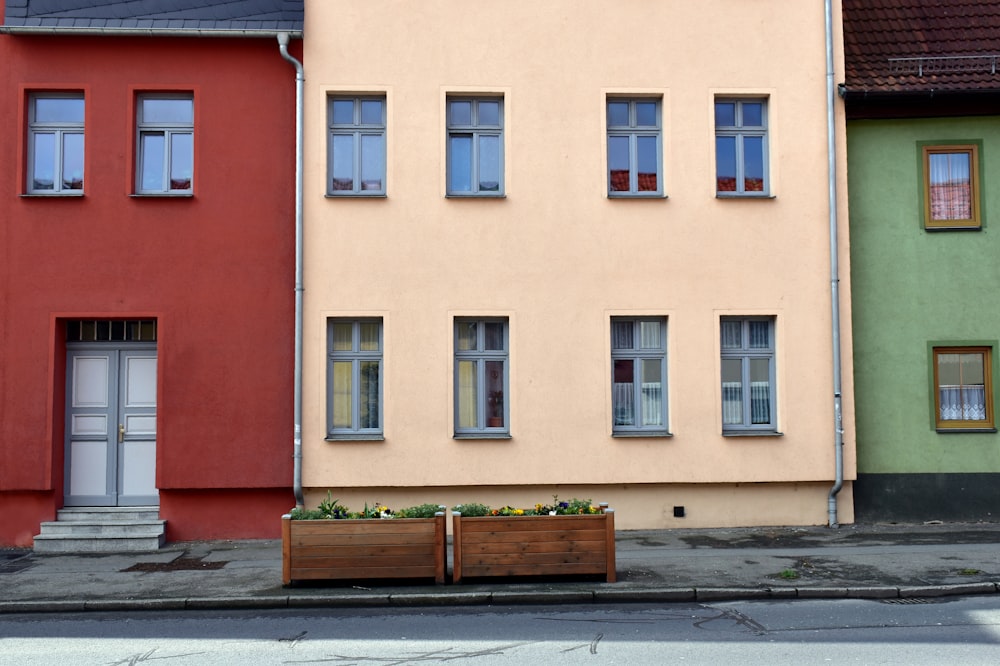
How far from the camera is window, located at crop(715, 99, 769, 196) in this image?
47.4ft

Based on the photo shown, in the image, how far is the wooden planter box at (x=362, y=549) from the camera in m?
10.2

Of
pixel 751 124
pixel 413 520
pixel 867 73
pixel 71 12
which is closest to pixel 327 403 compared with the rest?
pixel 413 520

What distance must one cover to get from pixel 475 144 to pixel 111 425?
6.59 meters

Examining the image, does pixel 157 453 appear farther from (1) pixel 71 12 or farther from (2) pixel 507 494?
(1) pixel 71 12

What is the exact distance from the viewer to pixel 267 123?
45.8 feet

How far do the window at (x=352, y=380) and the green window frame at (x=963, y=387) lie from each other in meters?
8.29

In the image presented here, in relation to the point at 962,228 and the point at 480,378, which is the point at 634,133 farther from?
the point at 962,228

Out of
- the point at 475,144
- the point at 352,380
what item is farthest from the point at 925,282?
the point at 352,380

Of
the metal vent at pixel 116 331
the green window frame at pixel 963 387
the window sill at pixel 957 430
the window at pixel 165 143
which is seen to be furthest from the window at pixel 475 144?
the window sill at pixel 957 430

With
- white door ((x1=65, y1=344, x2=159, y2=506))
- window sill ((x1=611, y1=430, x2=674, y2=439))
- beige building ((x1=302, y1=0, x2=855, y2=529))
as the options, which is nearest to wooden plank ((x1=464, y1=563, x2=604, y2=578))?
beige building ((x1=302, y1=0, x2=855, y2=529))

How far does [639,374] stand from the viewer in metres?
14.2

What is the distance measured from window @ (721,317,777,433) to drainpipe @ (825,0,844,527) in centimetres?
87

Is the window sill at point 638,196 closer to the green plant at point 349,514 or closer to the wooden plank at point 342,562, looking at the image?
the green plant at point 349,514

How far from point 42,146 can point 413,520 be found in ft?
26.7
